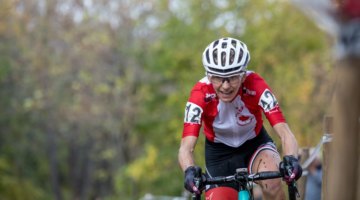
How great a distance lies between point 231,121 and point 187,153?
691 mm

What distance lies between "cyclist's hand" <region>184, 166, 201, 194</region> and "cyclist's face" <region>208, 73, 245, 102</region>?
815 millimetres

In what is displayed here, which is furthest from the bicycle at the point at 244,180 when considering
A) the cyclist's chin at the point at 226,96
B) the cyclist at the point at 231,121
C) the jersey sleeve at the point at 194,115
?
the cyclist's chin at the point at 226,96

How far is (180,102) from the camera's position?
3216cm

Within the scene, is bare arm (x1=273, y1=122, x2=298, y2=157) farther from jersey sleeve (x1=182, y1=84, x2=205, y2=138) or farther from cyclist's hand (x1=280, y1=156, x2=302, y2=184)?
jersey sleeve (x1=182, y1=84, x2=205, y2=138)

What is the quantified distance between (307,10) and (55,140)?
166 ft

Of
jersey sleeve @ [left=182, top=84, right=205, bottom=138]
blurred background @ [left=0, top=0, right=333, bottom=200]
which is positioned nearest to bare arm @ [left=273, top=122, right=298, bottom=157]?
jersey sleeve @ [left=182, top=84, right=205, bottom=138]

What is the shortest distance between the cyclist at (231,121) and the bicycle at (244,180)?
12 centimetres

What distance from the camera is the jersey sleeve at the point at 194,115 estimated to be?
7.31 meters

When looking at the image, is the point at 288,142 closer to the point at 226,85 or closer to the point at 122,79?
the point at 226,85

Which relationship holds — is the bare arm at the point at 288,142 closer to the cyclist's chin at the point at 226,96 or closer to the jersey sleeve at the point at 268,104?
the jersey sleeve at the point at 268,104

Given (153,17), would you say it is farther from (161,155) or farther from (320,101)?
(320,101)

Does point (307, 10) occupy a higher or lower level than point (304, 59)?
lower

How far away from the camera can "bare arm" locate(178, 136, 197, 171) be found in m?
7.18

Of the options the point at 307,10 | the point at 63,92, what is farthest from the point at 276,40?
the point at 307,10
